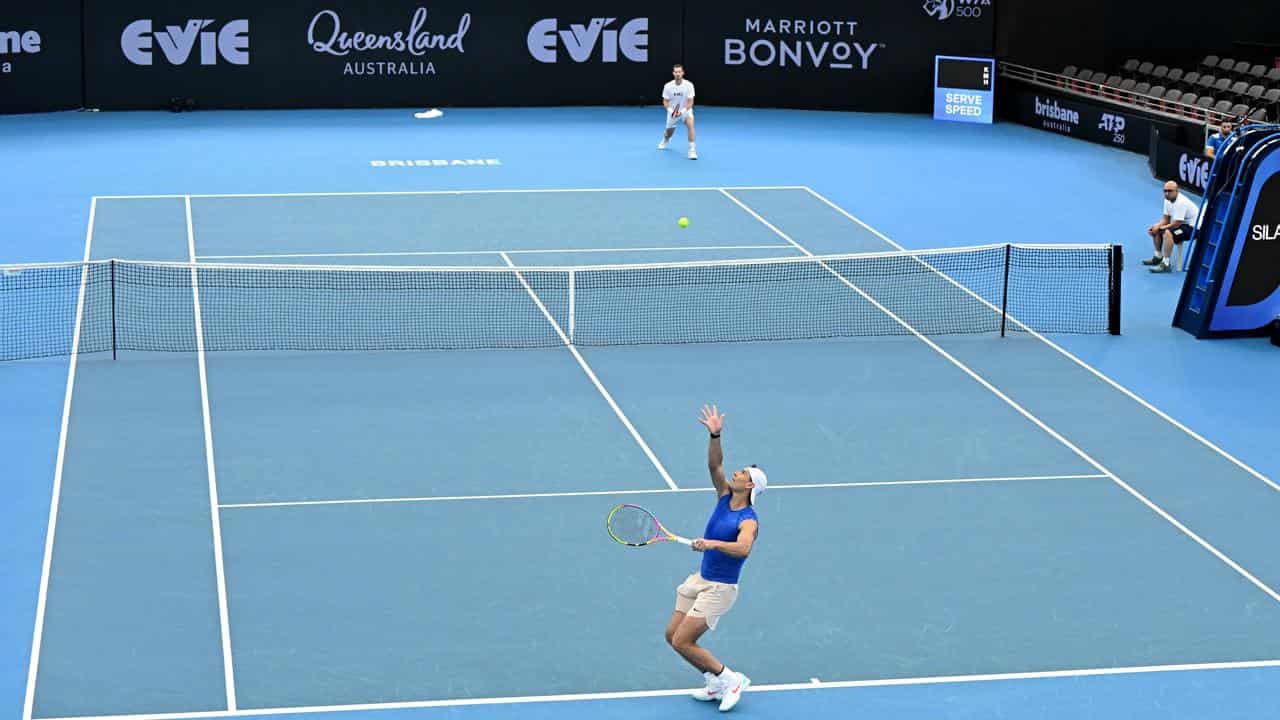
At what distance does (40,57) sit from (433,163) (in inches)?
436

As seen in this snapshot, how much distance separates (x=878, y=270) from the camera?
24.3m

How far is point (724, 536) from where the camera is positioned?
10883 mm

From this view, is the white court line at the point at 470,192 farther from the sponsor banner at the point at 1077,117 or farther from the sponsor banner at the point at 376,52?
the sponsor banner at the point at 376,52

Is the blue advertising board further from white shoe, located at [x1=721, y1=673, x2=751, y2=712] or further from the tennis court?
white shoe, located at [x1=721, y1=673, x2=751, y2=712]

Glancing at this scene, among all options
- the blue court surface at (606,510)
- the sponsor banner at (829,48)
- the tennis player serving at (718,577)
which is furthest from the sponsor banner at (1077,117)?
the tennis player serving at (718,577)

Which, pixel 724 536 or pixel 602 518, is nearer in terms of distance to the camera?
pixel 724 536

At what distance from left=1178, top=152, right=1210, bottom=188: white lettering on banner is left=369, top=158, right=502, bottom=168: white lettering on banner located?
12.5 meters

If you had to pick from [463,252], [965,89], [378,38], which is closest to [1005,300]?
[463,252]

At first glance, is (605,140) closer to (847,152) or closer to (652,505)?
(847,152)

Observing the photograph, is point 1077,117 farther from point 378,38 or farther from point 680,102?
point 378,38

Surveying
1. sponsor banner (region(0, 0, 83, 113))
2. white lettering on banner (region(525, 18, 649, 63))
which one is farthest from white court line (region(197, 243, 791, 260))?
white lettering on banner (region(525, 18, 649, 63))

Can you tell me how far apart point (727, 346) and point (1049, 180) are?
1363 cm

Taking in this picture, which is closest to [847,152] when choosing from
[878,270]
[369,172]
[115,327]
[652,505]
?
[369,172]

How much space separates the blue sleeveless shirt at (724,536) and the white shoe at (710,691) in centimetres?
66
